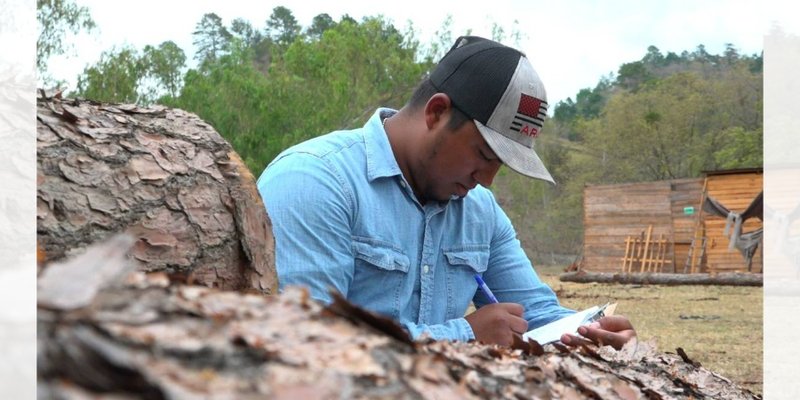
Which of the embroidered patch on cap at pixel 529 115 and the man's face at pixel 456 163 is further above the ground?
the embroidered patch on cap at pixel 529 115

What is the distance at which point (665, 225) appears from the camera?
18.5m

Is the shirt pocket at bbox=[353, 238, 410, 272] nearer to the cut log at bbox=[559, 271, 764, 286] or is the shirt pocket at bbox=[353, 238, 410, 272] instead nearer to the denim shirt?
the denim shirt

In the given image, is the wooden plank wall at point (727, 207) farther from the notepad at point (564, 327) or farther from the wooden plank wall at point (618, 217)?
the notepad at point (564, 327)

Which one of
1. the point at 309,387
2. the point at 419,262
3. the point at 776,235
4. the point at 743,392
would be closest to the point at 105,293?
the point at 309,387

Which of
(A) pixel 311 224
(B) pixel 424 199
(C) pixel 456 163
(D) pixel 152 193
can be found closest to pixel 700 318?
(B) pixel 424 199

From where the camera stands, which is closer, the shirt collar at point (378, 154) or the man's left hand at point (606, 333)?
the man's left hand at point (606, 333)

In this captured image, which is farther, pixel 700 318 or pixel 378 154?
pixel 700 318

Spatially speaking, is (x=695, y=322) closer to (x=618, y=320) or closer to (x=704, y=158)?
(x=618, y=320)

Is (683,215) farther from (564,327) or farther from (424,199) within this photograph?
(564,327)

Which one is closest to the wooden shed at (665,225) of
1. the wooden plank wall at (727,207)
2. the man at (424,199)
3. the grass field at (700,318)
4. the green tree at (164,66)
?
the wooden plank wall at (727,207)

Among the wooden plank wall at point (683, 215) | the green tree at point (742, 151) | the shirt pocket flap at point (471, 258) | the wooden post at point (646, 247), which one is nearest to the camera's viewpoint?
the shirt pocket flap at point (471, 258)

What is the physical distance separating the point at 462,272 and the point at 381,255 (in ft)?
1.16

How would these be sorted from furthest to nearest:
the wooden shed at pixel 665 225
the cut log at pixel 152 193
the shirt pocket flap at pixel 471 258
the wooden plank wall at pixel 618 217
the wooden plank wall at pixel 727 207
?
the wooden plank wall at pixel 618 217
the wooden shed at pixel 665 225
the wooden plank wall at pixel 727 207
the shirt pocket flap at pixel 471 258
the cut log at pixel 152 193

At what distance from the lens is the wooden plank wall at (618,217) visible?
1845cm
